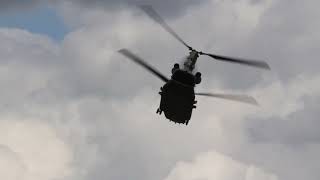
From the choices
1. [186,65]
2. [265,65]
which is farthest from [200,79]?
Result: [265,65]

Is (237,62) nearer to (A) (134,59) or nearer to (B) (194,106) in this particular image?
(B) (194,106)

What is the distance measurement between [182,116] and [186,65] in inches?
274

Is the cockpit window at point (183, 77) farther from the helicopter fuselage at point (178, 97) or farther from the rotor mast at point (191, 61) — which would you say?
the rotor mast at point (191, 61)

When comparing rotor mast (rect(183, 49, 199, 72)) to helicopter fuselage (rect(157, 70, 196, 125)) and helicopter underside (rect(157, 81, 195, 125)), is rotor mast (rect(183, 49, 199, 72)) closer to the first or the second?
helicopter fuselage (rect(157, 70, 196, 125))

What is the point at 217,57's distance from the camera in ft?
178

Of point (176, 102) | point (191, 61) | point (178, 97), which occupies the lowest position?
point (176, 102)

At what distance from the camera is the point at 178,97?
5444cm

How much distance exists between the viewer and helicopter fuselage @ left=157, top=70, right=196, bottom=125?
53969 millimetres

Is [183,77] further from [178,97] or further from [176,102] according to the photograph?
[176,102]

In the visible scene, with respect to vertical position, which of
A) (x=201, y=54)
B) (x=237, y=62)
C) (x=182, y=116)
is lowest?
(x=182, y=116)

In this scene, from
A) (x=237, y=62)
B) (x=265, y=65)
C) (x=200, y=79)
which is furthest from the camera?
(x=200, y=79)

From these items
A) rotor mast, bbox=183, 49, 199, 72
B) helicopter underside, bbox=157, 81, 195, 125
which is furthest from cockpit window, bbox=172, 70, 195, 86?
rotor mast, bbox=183, 49, 199, 72

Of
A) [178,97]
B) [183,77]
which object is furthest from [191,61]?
[178,97]

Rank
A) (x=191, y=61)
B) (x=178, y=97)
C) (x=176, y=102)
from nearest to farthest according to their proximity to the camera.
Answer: (x=178, y=97), (x=176, y=102), (x=191, y=61)
